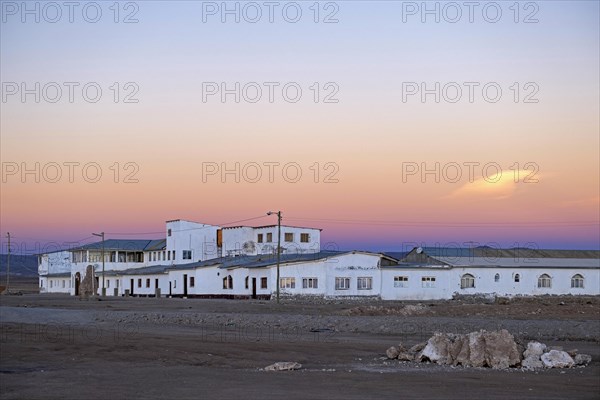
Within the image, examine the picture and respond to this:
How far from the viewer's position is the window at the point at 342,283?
234 ft

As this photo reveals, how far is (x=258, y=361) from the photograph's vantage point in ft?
75.9

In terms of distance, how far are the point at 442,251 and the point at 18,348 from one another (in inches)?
2419

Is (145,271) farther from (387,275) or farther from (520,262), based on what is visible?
(520,262)

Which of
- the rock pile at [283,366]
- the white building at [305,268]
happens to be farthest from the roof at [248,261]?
the rock pile at [283,366]

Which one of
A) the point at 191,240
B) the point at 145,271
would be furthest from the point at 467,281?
the point at 145,271

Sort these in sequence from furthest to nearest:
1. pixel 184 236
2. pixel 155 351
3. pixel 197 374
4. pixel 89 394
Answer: pixel 184 236, pixel 155 351, pixel 197 374, pixel 89 394

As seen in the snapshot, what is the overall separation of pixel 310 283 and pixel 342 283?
2.79 m

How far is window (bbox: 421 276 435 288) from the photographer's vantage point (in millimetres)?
74875

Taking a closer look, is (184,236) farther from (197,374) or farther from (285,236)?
(197,374)

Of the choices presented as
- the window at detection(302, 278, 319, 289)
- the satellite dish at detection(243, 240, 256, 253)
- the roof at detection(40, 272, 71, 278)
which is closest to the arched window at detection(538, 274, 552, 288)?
the window at detection(302, 278, 319, 289)

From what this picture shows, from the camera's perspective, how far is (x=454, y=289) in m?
76.4

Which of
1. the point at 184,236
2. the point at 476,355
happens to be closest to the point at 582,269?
the point at 184,236

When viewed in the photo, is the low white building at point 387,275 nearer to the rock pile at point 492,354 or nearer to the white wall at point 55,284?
the white wall at point 55,284

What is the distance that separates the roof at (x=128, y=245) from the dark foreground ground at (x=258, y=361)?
56122 millimetres
